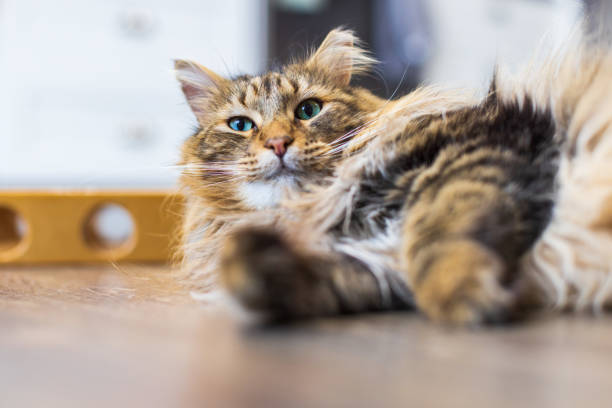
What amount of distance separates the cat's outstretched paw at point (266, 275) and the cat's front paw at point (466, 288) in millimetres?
159

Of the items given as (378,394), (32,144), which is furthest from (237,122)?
(32,144)

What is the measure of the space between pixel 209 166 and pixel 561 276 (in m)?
0.72

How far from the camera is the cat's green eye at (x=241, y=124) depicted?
4.23ft

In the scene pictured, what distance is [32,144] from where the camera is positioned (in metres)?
3.53

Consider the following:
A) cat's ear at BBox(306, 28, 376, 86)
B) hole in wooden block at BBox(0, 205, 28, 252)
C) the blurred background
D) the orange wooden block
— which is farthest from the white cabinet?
cat's ear at BBox(306, 28, 376, 86)

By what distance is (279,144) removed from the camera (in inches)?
44.8

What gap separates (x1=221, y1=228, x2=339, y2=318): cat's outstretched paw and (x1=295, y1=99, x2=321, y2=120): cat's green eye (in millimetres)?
574

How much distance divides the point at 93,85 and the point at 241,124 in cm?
264

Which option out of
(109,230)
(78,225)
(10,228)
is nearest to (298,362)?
(78,225)

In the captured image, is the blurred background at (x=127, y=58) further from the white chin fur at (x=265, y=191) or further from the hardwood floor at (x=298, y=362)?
the hardwood floor at (x=298, y=362)

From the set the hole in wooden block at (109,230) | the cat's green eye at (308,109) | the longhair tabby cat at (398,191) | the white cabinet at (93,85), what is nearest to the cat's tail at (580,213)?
the longhair tabby cat at (398,191)

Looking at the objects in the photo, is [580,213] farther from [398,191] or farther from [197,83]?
[197,83]

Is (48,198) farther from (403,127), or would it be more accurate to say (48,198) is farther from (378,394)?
(378,394)

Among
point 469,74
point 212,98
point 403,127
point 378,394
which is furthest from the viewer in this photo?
point 469,74
